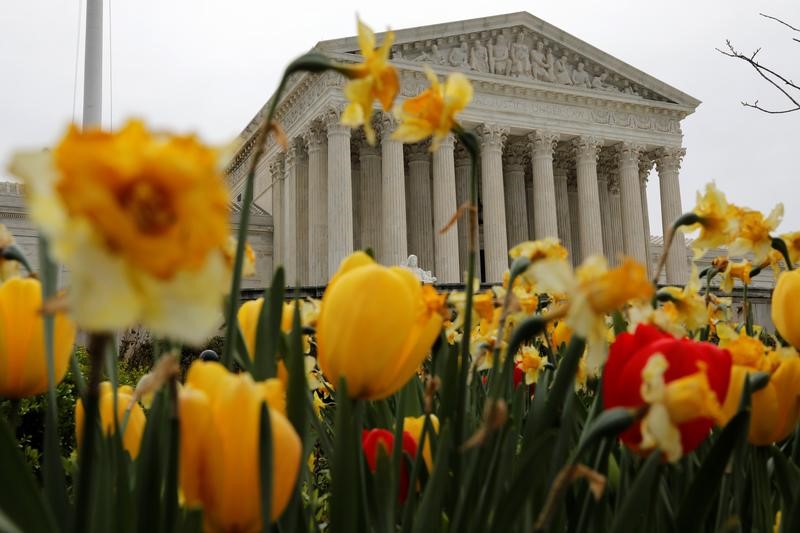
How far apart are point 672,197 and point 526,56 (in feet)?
29.4

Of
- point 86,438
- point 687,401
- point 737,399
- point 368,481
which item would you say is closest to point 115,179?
point 86,438

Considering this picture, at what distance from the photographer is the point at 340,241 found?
25.8m

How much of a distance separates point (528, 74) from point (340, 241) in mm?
11527

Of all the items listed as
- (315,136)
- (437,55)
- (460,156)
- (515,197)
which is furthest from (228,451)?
(515,197)

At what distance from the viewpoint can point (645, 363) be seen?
96 cm

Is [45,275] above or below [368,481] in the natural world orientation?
above

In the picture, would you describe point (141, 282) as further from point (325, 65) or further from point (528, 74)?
point (528, 74)

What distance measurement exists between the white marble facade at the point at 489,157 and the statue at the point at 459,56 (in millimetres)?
64

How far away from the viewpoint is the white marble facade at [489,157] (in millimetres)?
26766

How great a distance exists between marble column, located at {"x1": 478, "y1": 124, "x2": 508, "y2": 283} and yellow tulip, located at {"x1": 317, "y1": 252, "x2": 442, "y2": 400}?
26.8 m

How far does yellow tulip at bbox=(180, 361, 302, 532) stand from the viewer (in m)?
0.75

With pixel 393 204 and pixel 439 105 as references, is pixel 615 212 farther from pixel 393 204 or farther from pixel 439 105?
pixel 439 105

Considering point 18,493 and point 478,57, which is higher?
point 478,57

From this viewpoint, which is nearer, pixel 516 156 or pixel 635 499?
pixel 635 499
